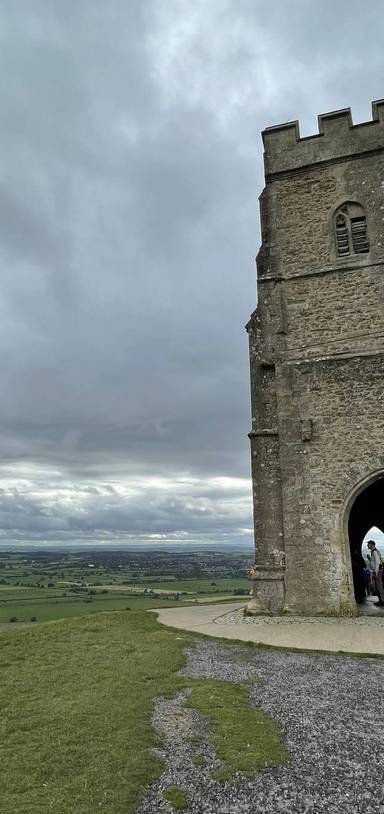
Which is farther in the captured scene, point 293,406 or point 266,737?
point 293,406

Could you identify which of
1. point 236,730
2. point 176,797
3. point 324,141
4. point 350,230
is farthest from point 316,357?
point 176,797

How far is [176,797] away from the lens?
389cm

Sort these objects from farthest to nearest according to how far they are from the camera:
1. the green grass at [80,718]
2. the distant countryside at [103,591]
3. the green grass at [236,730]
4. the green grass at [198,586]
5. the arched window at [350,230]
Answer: the green grass at [198,586], the distant countryside at [103,591], the arched window at [350,230], the green grass at [236,730], the green grass at [80,718]

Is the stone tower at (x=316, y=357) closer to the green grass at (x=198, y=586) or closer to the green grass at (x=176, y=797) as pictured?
the green grass at (x=176, y=797)

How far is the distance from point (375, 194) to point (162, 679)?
1455cm

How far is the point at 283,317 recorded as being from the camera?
15.5m

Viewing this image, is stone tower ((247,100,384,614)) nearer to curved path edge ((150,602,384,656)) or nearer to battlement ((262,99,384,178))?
battlement ((262,99,384,178))

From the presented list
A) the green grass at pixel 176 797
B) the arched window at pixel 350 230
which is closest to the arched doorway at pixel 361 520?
the arched window at pixel 350 230

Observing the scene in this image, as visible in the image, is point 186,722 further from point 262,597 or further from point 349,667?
point 262,597

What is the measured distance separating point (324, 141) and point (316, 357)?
7129 millimetres

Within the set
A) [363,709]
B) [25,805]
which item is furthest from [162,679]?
[25,805]

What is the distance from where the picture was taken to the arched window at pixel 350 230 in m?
15.3

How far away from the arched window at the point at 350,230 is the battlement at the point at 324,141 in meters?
1.76

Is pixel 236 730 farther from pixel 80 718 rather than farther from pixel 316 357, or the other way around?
pixel 316 357
